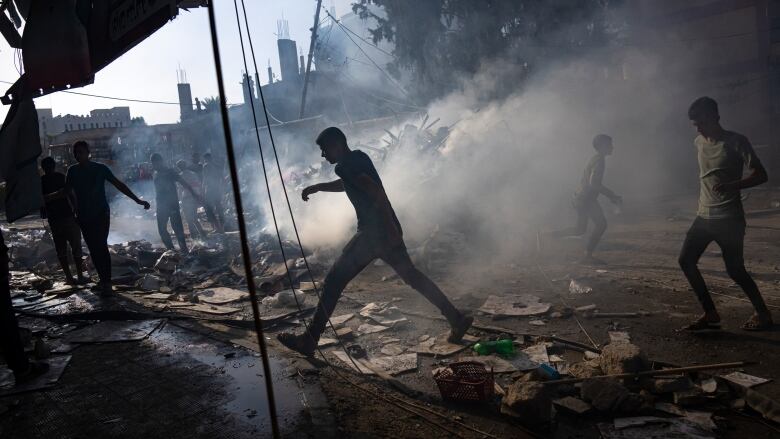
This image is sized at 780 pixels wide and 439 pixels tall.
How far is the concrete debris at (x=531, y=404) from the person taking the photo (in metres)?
3.06

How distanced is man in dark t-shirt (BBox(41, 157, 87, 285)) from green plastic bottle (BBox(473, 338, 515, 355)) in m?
6.69

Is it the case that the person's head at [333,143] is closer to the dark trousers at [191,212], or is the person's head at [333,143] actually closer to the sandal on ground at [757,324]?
the sandal on ground at [757,324]

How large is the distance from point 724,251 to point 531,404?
2.55 m

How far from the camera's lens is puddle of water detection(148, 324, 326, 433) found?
11.1 feet

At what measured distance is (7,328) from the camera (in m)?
4.09

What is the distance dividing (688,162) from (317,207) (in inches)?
461

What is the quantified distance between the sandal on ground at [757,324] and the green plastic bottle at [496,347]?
2.10 metres

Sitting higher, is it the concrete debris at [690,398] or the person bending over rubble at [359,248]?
the person bending over rubble at [359,248]

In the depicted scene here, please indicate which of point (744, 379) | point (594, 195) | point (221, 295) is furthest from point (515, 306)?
point (221, 295)

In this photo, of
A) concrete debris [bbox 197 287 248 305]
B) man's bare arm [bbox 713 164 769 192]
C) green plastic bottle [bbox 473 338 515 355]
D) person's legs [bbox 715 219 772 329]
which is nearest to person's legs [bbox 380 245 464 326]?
green plastic bottle [bbox 473 338 515 355]

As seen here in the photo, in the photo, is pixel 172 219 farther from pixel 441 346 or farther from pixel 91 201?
pixel 441 346

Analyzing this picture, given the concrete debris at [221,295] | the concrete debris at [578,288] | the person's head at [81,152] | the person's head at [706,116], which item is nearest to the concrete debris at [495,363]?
the concrete debris at [578,288]

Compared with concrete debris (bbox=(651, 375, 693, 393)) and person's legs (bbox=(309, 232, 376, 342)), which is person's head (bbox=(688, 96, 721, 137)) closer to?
concrete debris (bbox=(651, 375, 693, 393))

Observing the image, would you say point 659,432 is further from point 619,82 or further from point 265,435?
point 619,82
